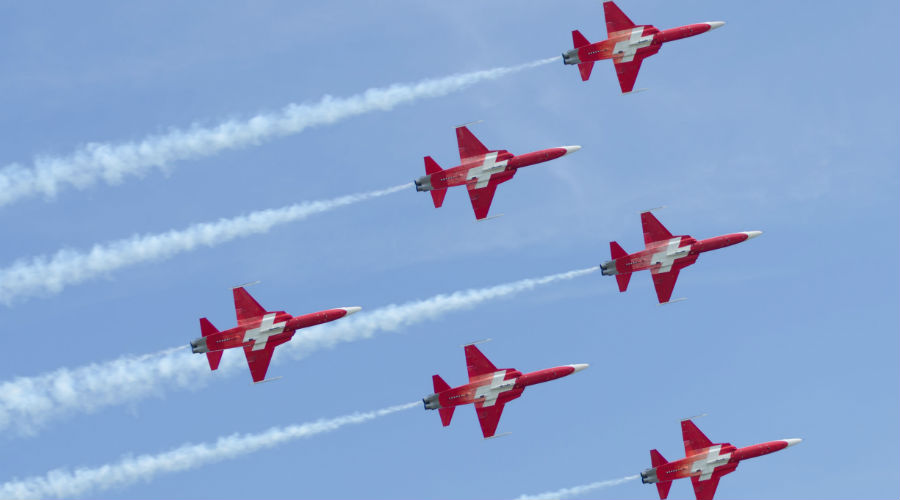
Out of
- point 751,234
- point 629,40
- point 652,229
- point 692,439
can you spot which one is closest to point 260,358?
point 652,229

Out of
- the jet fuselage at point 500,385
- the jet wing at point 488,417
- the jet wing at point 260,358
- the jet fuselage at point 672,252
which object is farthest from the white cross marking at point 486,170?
the jet wing at point 260,358

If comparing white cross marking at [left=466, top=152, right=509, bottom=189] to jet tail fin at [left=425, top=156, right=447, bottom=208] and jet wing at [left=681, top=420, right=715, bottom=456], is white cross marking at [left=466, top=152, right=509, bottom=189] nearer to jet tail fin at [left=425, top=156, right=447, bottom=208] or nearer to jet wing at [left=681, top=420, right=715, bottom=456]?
jet tail fin at [left=425, top=156, right=447, bottom=208]

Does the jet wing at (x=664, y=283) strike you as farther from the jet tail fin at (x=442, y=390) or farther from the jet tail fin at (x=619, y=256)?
the jet tail fin at (x=442, y=390)

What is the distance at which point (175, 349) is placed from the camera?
416ft

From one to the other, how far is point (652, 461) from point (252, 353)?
3389 centimetres

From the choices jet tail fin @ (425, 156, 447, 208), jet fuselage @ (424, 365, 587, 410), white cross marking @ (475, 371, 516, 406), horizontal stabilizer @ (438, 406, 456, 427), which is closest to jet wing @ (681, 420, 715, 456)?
jet fuselage @ (424, 365, 587, 410)

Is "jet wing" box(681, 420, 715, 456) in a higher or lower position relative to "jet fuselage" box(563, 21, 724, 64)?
lower

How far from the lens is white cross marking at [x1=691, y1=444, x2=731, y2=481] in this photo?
137 meters

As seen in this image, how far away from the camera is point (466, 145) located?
443 feet

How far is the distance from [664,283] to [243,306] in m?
35.5

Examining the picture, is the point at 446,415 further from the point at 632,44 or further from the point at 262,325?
the point at 632,44

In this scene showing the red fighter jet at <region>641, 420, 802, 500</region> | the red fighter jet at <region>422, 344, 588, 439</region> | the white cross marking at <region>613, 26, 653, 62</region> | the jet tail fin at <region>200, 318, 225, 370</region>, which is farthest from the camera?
the white cross marking at <region>613, 26, 653, 62</region>

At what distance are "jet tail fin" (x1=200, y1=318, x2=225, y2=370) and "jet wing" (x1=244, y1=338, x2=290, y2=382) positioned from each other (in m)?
3.24

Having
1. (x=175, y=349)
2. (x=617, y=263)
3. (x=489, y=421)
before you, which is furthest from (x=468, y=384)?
(x=175, y=349)
